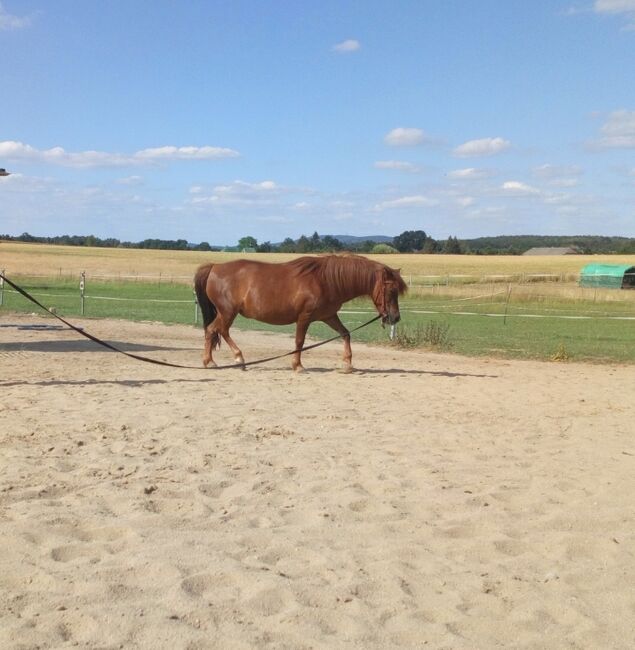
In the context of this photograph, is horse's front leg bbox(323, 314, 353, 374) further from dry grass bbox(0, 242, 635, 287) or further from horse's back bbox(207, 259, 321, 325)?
dry grass bbox(0, 242, 635, 287)

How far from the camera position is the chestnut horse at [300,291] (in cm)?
1116

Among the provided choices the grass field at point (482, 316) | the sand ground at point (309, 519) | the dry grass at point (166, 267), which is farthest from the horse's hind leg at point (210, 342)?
the dry grass at point (166, 267)

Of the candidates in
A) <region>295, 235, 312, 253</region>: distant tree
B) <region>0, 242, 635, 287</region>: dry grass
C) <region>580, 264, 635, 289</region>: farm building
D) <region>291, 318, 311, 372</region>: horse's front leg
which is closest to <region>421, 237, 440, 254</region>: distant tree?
<region>295, 235, 312, 253</region>: distant tree

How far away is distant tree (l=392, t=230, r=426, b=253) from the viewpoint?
117 meters

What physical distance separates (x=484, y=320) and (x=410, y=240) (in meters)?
94.7

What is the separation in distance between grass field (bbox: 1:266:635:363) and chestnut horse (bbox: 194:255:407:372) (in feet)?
15.1

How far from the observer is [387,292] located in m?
11.1

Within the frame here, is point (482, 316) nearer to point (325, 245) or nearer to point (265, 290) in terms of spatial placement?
point (265, 290)

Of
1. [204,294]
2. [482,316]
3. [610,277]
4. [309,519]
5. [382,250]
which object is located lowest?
[482,316]

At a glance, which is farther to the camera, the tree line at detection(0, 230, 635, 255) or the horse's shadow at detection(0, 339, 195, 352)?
the tree line at detection(0, 230, 635, 255)

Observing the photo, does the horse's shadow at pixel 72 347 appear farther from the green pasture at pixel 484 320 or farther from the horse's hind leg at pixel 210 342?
the green pasture at pixel 484 320

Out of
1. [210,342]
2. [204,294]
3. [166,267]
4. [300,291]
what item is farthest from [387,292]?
[166,267]

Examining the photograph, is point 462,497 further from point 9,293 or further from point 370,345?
point 9,293

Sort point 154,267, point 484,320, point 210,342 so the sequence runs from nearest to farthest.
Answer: point 210,342 < point 484,320 < point 154,267
